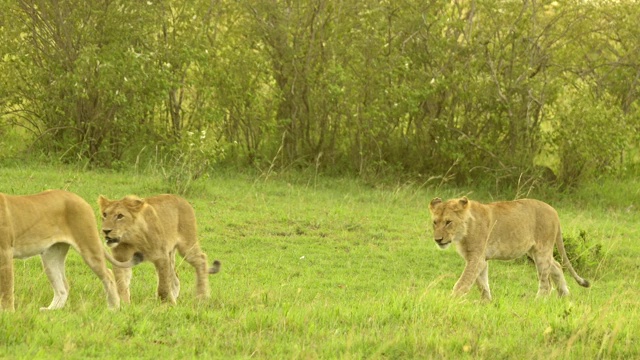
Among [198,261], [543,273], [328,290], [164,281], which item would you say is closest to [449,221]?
[543,273]

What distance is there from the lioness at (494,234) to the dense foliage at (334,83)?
5.58 meters

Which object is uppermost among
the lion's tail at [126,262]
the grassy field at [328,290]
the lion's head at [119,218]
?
the lion's head at [119,218]

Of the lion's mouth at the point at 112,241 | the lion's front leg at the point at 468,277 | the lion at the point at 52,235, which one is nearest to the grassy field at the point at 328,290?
the lion's front leg at the point at 468,277

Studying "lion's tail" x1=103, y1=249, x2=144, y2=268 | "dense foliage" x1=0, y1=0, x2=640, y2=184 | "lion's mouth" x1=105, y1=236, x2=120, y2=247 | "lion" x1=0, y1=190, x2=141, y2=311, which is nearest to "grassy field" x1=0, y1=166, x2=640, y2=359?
"lion" x1=0, y1=190, x2=141, y2=311

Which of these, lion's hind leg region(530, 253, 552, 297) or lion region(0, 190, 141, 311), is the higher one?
lion region(0, 190, 141, 311)

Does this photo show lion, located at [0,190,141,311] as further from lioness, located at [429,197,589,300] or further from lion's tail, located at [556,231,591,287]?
lion's tail, located at [556,231,591,287]

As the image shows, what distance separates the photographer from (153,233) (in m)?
7.19

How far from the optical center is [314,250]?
1027 cm

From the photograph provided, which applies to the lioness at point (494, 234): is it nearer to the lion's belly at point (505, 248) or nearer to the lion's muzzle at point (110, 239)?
the lion's belly at point (505, 248)

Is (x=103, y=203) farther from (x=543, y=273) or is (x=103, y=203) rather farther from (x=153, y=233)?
(x=543, y=273)

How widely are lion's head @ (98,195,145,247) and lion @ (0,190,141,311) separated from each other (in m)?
0.09

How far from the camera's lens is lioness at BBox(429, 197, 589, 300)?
8.04 m

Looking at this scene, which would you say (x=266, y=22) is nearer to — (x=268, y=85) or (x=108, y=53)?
(x=268, y=85)

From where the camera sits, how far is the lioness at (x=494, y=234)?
26.4ft
